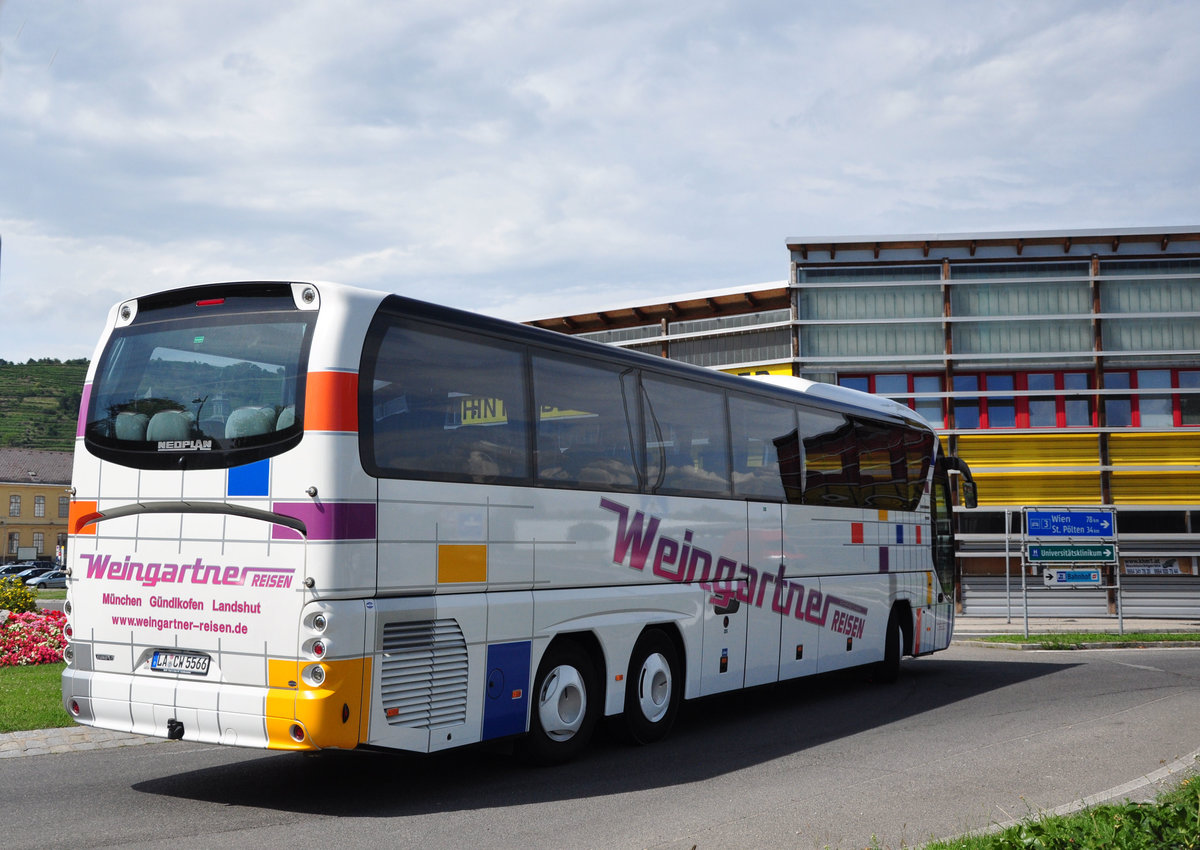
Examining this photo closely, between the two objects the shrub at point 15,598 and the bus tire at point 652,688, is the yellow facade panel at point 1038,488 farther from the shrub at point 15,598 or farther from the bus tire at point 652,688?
the shrub at point 15,598

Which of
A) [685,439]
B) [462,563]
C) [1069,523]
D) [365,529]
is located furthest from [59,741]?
[1069,523]

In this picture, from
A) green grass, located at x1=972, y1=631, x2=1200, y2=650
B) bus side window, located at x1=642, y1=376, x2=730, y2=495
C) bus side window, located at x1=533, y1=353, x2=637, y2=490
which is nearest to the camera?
bus side window, located at x1=533, y1=353, x2=637, y2=490

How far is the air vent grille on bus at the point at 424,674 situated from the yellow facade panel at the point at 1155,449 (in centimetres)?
2602

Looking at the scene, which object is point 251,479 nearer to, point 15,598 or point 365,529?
point 365,529

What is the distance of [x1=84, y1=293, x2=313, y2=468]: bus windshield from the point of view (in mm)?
7492

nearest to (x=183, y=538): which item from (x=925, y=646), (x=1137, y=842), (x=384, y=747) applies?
(x=384, y=747)

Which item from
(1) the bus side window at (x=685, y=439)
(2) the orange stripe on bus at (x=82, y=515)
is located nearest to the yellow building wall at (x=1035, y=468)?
(1) the bus side window at (x=685, y=439)

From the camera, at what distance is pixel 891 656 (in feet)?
49.7

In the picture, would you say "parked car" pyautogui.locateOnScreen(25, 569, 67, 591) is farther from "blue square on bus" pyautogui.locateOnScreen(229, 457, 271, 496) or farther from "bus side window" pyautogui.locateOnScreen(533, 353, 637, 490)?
"blue square on bus" pyautogui.locateOnScreen(229, 457, 271, 496)

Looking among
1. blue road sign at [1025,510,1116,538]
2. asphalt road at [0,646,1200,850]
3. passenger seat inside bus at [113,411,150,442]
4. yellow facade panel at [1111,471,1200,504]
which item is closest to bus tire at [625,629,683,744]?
asphalt road at [0,646,1200,850]

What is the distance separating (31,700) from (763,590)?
7.41m

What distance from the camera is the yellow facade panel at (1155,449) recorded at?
29.8 m

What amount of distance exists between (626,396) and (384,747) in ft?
12.7

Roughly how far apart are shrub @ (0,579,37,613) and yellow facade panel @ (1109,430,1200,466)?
81.3ft
